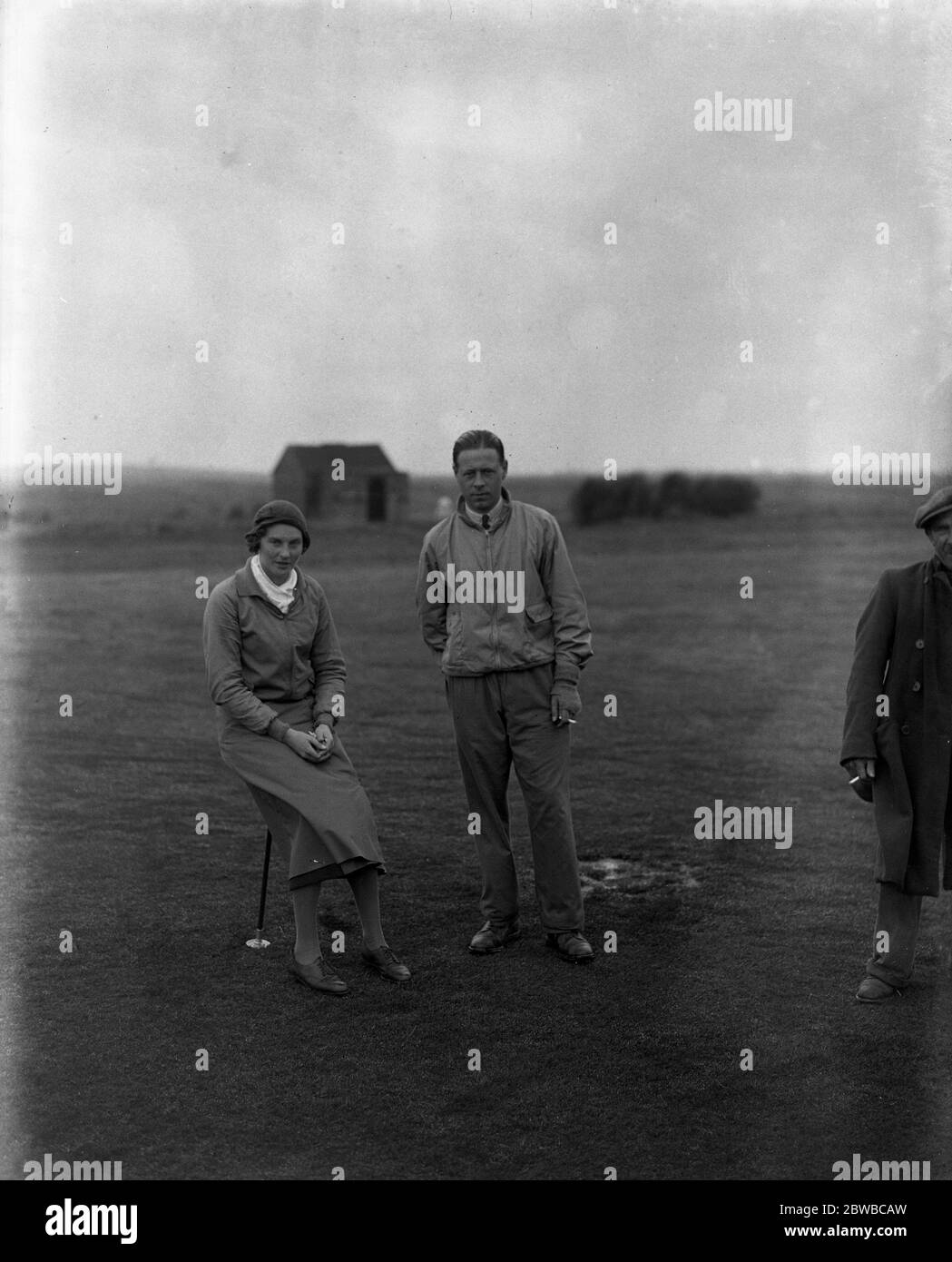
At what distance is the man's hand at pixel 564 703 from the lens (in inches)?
200

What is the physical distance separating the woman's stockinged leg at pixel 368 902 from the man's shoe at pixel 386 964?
0.9 inches

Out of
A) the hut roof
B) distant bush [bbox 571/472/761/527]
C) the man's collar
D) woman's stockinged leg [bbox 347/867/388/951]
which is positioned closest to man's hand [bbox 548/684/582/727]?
the man's collar

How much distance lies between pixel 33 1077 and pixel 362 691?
25.6 feet

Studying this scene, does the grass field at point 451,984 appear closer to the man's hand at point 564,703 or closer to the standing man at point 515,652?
the standing man at point 515,652

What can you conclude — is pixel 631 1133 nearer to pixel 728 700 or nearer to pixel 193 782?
pixel 193 782

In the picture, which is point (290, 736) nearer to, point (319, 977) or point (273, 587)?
point (273, 587)

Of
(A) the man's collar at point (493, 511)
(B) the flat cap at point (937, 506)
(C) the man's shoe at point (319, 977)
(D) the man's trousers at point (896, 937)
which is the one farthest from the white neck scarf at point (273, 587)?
(D) the man's trousers at point (896, 937)

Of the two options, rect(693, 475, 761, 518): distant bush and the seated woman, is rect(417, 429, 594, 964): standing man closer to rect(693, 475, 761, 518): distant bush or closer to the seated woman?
the seated woman

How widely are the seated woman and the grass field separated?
318 millimetres

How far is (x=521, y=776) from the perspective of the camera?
519 centimetres

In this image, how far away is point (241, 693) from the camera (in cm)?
496

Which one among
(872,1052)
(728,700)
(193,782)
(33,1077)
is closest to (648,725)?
(728,700)

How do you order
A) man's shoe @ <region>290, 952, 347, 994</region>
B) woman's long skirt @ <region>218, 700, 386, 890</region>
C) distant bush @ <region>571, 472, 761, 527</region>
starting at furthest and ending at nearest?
distant bush @ <region>571, 472, 761, 527</region>
woman's long skirt @ <region>218, 700, 386, 890</region>
man's shoe @ <region>290, 952, 347, 994</region>

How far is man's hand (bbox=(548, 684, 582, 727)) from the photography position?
200 inches
